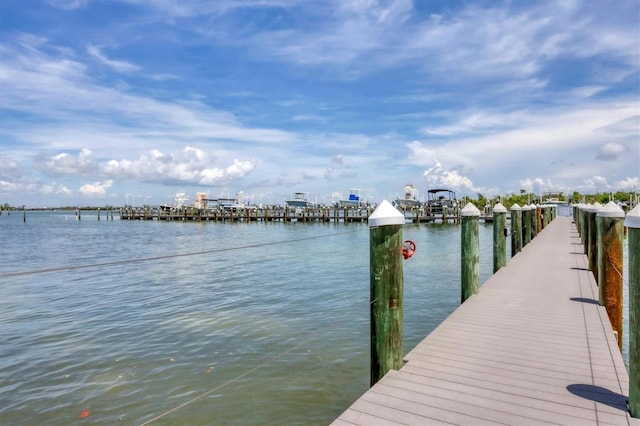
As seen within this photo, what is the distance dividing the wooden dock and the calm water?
166 cm

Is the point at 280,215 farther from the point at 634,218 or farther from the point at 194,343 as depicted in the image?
the point at 634,218

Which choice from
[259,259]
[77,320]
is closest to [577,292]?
[77,320]

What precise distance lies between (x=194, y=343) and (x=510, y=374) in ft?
18.5

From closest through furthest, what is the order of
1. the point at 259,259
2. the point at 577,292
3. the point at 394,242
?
1. the point at 394,242
2. the point at 577,292
3. the point at 259,259

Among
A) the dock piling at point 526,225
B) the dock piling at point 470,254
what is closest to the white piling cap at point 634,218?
the dock piling at point 470,254

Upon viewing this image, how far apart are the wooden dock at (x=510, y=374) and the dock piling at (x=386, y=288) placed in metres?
0.18

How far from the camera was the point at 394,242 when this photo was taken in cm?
423

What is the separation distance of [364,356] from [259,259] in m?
13.3

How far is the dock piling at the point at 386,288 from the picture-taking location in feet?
13.9

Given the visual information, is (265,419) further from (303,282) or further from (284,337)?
(303,282)

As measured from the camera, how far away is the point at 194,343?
7.82m

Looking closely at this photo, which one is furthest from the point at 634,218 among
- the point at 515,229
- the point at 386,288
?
the point at 515,229

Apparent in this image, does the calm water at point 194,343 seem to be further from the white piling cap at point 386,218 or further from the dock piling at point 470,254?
the white piling cap at point 386,218

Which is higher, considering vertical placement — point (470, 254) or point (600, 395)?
point (470, 254)
